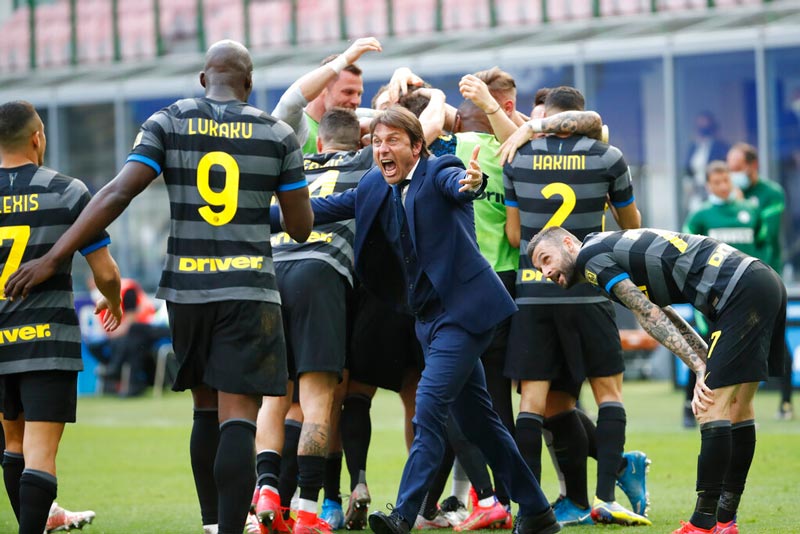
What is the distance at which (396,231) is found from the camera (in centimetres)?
652

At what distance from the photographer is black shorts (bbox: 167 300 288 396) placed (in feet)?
19.1

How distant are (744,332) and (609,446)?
4.74 feet

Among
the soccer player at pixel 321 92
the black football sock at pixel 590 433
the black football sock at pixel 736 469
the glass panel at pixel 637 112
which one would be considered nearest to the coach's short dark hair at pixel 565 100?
the soccer player at pixel 321 92

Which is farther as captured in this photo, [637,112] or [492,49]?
[637,112]

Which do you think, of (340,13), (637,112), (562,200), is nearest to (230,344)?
(562,200)

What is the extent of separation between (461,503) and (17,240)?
126 inches

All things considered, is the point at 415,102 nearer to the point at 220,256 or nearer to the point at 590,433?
the point at 590,433

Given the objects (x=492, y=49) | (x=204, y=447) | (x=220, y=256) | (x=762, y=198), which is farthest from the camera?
(x=492, y=49)

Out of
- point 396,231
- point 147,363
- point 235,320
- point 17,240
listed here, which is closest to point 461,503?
point 396,231

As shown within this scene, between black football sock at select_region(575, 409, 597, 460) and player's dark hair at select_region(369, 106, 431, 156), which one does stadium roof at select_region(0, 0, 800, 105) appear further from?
player's dark hair at select_region(369, 106, 431, 156)

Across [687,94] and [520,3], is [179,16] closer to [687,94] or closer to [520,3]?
[520,3]

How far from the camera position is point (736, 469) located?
660cm

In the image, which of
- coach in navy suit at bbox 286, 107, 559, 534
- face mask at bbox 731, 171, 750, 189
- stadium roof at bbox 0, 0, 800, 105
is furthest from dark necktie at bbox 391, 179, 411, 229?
stadium roof at bbox 0, 0, 800, 105

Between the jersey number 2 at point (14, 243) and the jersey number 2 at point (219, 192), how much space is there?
93cm
